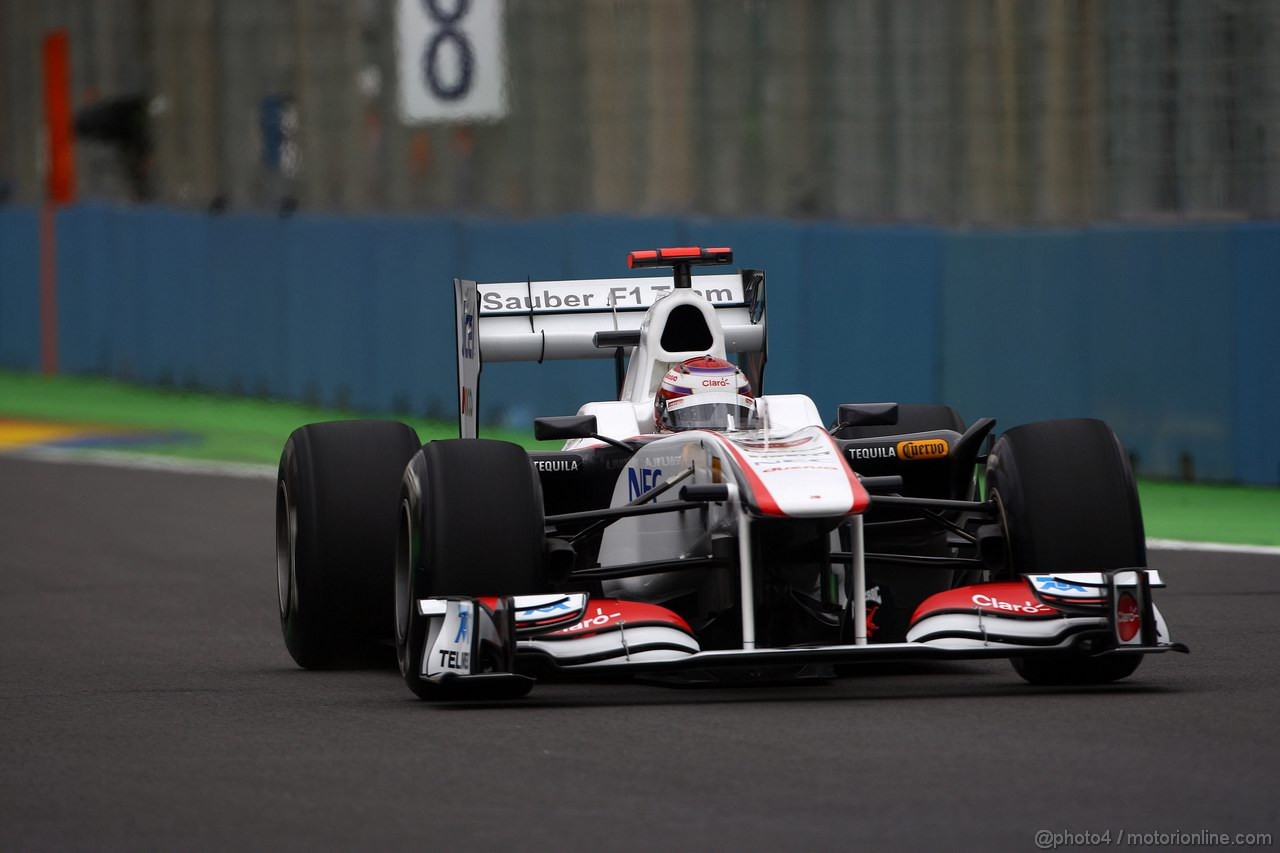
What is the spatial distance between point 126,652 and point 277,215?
44.6 ft

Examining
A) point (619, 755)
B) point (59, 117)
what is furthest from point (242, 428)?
point (619, 755)

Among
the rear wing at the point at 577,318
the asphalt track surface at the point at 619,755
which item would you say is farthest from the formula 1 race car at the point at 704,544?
the rear wing at the point at 577,318

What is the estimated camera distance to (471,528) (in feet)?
27.1

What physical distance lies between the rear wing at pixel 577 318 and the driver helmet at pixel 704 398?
1.09 metres

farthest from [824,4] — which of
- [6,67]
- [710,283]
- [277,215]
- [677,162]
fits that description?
[6,67]

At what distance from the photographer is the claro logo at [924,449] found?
30.5ft

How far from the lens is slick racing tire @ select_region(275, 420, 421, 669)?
31.7ft

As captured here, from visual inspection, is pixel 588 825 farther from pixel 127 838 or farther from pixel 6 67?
pixel 6 67

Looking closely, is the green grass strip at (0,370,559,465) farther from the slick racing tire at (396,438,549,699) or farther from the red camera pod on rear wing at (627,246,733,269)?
the slick racing tire at (396,438,549,699)

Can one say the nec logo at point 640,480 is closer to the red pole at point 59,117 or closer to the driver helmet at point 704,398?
the driver helmet at point 704,398

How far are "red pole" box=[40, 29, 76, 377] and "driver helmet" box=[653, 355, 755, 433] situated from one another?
1837cm

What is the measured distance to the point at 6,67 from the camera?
32.4m

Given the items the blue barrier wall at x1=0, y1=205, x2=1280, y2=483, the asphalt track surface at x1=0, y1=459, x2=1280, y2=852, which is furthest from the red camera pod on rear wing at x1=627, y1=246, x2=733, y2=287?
the blue barrier wall at x1=0, y1=205, x2=1280, y2=483

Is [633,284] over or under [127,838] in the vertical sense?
over
